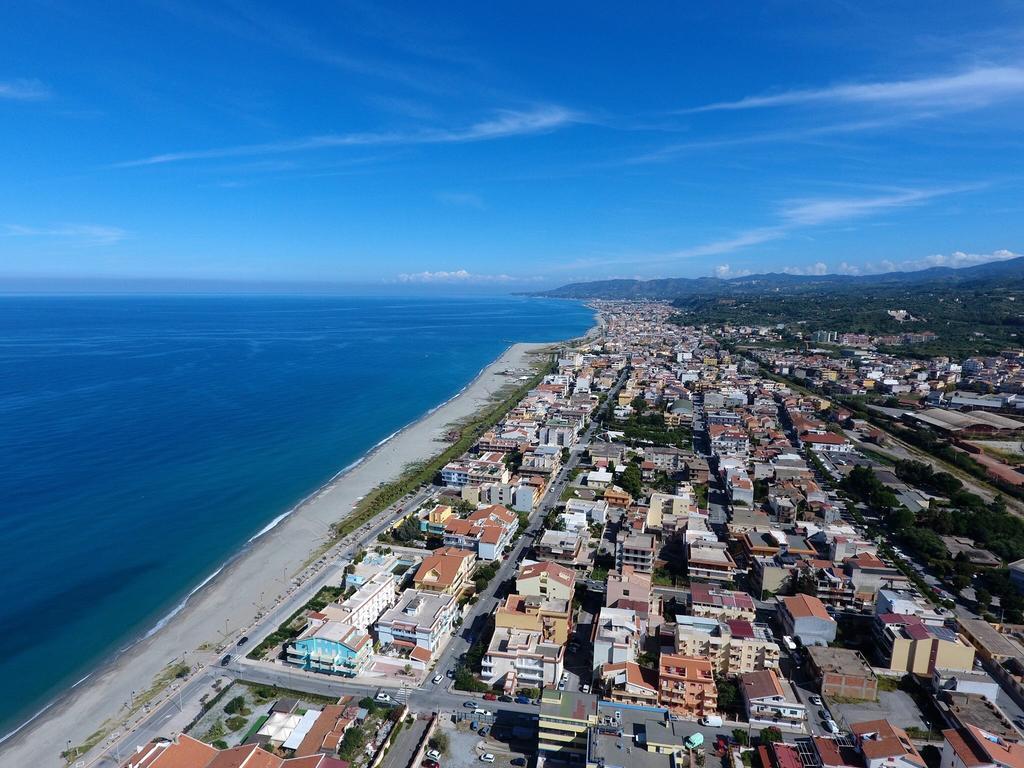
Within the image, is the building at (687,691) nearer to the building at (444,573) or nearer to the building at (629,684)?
the building at (629,684)

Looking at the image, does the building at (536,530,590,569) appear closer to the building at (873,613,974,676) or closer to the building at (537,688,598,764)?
the building at (537,688,598,764)

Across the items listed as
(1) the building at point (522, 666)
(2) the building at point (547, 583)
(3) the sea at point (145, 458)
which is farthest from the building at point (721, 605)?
(3) the sea at point (145, 458)

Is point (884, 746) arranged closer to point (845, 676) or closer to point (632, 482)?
point (845, 676)

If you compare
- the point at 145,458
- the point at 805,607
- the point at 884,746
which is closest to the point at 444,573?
the point at 805,607

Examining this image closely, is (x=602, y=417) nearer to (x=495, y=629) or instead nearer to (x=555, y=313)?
(x=495, y=629)

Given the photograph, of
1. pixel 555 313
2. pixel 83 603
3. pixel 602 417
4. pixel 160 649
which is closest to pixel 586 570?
pixel 160 649

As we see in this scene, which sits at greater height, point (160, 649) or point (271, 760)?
point (271, 760)
